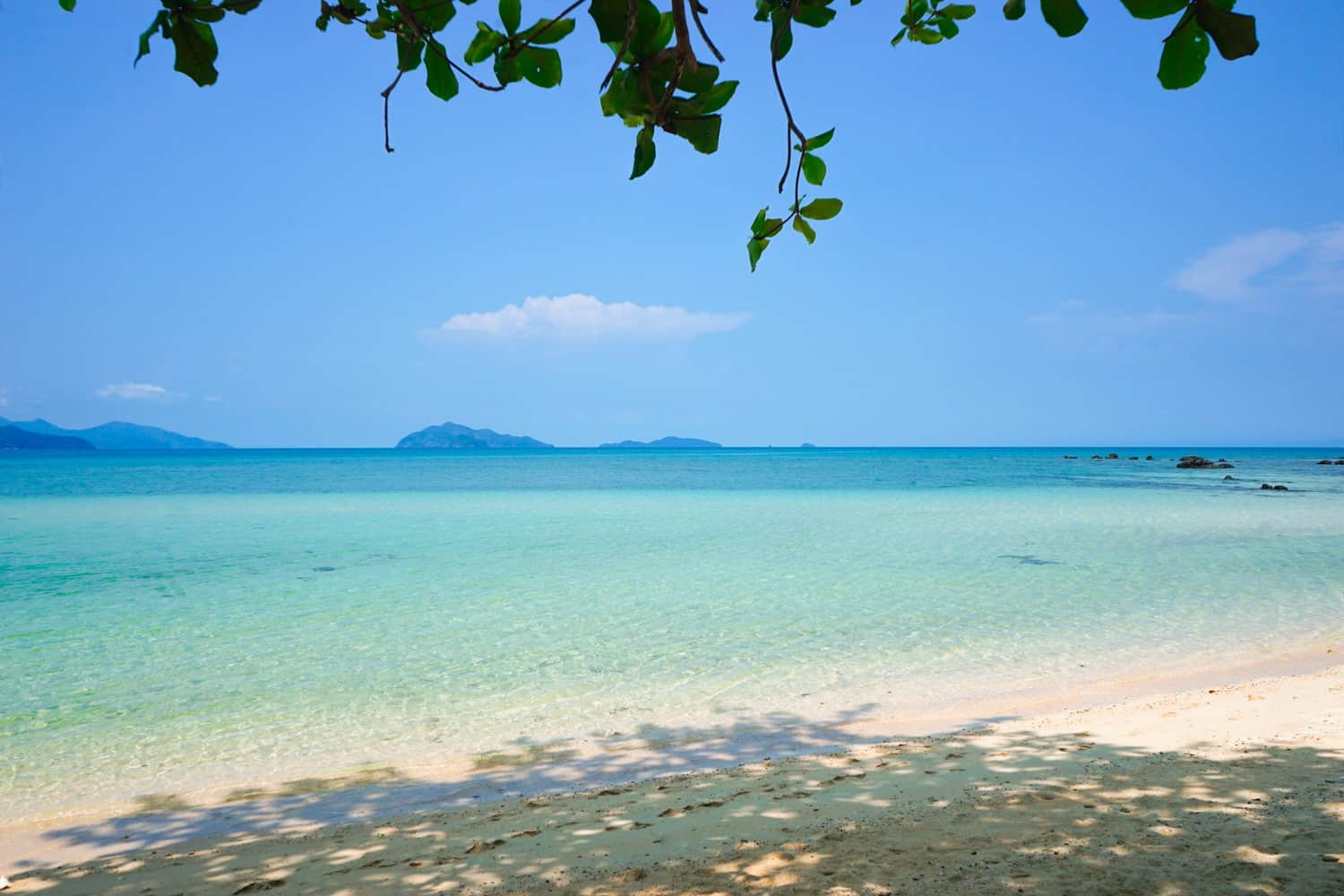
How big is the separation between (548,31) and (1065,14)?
83cm

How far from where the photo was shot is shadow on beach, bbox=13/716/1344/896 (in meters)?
2.92

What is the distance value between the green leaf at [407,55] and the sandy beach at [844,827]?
9.15 ft

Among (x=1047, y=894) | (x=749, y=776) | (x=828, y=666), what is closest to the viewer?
(x=1047, y=894)

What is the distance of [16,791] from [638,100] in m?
6.46

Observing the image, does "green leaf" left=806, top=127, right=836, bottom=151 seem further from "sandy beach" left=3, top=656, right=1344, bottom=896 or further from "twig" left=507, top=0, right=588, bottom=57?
"sandy beach" left=3, top=656, right=1344, bottom=896

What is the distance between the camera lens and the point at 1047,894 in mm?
2666

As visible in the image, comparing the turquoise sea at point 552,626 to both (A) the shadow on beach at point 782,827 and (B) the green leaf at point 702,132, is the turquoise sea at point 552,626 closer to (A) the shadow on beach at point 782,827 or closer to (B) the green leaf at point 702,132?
→ (A) the shadow on beach at point 782,827

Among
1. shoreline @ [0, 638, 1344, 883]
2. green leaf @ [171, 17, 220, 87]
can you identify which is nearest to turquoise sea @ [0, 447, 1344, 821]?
shoreline @ [0, 638, 1344, 883]

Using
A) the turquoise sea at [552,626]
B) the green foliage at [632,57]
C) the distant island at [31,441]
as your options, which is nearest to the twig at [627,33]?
the green foliage at [632,57]

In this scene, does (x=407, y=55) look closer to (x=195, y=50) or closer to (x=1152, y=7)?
(x=195, y=50)

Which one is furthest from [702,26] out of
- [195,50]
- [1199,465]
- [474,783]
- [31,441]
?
[31,441]

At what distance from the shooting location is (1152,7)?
1035 millimetres

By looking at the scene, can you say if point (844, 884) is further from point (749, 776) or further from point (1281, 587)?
point (1281, 587)

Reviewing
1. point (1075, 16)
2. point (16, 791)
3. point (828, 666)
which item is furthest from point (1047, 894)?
point (16, 791)
